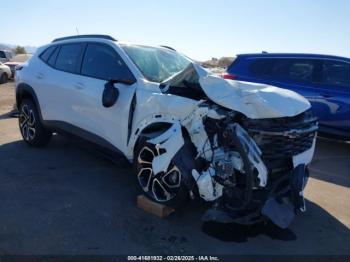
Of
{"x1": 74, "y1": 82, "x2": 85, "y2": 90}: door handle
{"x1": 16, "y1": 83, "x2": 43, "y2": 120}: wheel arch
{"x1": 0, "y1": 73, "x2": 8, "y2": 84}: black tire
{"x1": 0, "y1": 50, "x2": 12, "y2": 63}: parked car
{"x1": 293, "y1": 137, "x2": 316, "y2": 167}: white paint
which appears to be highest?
{"x1": 74, "y1": 82, "x2": 85, "y2": 90}: door handle

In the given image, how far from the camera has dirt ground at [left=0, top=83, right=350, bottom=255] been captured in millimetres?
3568

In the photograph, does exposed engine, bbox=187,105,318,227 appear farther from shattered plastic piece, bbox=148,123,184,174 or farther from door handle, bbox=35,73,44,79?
door handle, bbox=35,73,44,79

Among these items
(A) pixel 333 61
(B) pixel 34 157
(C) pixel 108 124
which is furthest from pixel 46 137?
(A) pixel 333 61

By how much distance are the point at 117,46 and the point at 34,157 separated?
2380 millimetres

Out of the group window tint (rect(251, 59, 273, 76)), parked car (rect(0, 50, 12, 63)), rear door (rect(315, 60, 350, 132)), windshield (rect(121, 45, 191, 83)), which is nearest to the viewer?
windshield (rect(121, 45, 191, 83))

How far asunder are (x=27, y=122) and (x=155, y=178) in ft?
11.4

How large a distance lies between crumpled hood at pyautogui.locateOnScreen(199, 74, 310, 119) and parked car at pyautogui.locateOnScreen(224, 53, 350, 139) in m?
3.45

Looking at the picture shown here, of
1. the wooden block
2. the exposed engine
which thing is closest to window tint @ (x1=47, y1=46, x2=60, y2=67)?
the wooden block

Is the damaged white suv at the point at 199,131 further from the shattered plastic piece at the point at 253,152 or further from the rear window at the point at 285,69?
the rear window at the point at 285,69

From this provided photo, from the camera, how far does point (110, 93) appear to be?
15.1ft

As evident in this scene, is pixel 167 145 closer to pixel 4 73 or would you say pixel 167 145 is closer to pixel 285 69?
pixel 285 69

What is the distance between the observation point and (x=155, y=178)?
4.21 metres

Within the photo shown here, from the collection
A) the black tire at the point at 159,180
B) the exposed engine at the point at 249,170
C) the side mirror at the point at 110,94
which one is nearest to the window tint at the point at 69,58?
the side mirror at the point at 110,94

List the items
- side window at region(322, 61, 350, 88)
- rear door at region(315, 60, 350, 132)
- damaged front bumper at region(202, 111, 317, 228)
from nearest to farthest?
1. damaged front bumper at region(202, 111, 317, 228)
2. rear door at region(315, 60, 350, 132)
3. side window at region(322, 61, 350, 88)
